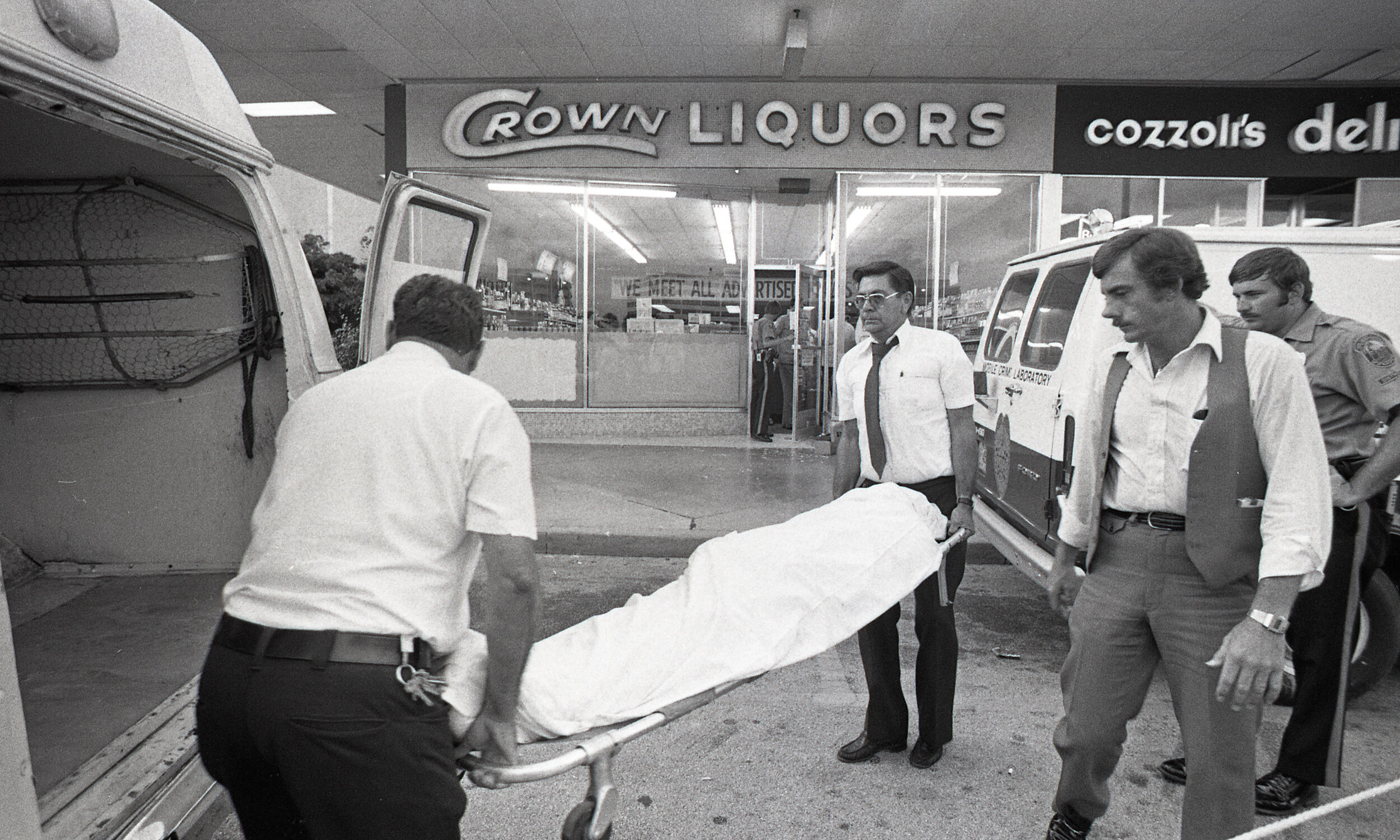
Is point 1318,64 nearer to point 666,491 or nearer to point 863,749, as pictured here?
point 666,491

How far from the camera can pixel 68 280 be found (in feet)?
15.4

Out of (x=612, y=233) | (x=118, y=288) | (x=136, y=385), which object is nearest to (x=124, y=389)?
(x=136, y=385)

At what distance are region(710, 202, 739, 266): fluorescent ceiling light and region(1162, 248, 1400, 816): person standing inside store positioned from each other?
9058 mm

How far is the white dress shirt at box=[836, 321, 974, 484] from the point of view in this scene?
3566mm

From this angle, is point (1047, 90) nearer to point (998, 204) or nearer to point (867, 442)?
point (998, 204)

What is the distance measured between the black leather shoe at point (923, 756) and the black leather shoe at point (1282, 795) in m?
1.12

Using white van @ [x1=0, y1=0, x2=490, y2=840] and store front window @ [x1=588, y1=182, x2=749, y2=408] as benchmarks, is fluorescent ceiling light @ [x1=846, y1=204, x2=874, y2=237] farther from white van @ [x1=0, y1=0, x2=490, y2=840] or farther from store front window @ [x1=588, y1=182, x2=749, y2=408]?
white van @ [x1=0, y1=0, x2=490, y2=840]

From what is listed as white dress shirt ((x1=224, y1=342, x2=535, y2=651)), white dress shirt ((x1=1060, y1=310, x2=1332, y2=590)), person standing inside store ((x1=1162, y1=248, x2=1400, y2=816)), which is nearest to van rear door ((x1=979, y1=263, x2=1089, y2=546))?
person standing inside store ((x1=1162, y1=248, x2=1400, y2=816))

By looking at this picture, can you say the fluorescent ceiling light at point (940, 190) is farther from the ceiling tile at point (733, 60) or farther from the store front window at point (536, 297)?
the store front window at point (536, 297)

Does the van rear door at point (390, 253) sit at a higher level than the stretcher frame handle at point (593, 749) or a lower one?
higher

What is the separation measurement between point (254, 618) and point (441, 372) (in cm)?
62

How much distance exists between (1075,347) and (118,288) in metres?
4.95

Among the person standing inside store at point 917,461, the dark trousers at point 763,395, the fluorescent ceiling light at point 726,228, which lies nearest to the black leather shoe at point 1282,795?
the person standing inside store at point 917,461

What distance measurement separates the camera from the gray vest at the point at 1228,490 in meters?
2.29
